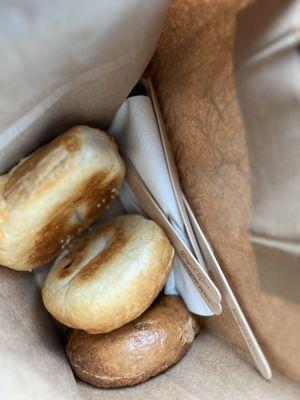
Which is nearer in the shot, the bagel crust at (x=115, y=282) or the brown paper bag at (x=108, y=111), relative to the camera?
the brown paper bag at (x=108, y=111)

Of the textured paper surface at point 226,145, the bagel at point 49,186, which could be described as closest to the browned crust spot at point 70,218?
the bagel at point 49,186

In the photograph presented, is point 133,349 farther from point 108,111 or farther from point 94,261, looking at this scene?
point 108,111

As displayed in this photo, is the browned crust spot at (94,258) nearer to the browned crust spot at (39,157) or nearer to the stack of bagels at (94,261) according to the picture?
the stack of bagels at (94,261)

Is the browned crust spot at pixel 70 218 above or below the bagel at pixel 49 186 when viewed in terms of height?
below

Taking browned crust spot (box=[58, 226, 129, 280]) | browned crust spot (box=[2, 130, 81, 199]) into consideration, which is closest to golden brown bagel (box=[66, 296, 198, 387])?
browned crust spot (box=[58, 226, 129, 280])

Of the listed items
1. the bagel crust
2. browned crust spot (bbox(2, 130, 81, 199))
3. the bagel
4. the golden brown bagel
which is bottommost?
the golden brown bagel

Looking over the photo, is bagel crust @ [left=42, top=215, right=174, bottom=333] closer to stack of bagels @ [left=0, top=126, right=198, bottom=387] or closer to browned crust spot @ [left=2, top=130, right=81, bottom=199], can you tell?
stack of bagels @ [left=0, top=126, right=198, bottom=387]

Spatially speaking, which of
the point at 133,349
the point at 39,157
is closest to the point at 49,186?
the point at 39,157
